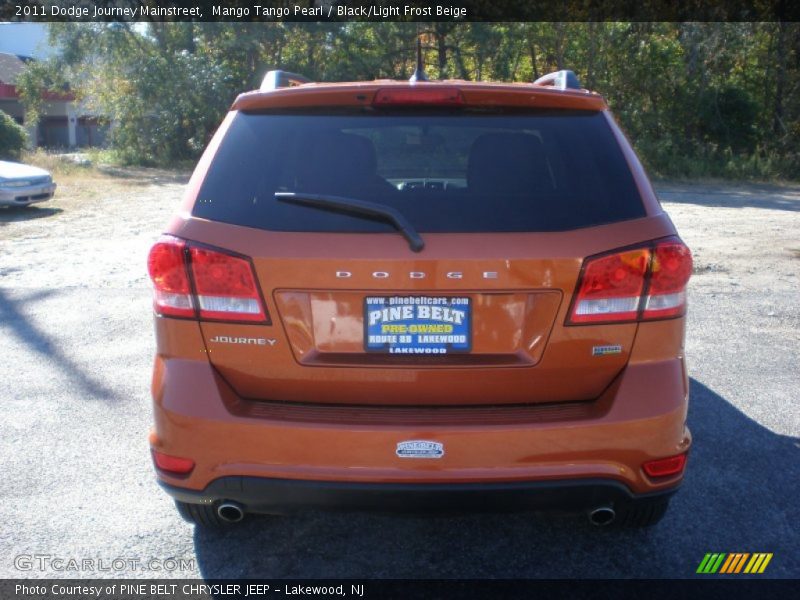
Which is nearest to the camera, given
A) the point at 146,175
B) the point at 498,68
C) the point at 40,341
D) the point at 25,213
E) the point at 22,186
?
the point at 40,341

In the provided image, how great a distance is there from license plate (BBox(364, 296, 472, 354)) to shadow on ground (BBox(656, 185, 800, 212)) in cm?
A: 1605

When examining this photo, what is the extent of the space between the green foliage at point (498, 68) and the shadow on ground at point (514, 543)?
2272 cm

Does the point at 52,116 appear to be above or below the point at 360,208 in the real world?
below

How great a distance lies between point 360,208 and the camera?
108 inches

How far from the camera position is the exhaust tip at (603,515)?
2.84 m

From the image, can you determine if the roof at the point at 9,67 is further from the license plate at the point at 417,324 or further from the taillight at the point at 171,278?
the license plate at the point at 417,324

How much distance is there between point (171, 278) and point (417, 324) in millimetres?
881

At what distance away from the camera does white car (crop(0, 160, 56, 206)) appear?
14719 millimetres

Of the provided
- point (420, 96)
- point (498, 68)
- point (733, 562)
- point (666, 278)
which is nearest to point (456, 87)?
point (420, 96)

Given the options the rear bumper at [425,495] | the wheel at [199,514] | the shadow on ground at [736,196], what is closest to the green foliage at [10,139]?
the shadow on ground at [736,196]

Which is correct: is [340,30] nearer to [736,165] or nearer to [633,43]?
[633,43]

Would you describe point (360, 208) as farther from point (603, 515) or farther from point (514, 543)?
point (514, 543)

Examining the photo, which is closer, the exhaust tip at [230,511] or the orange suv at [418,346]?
the orange suv at [418,346]

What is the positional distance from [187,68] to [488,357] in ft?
87.1
